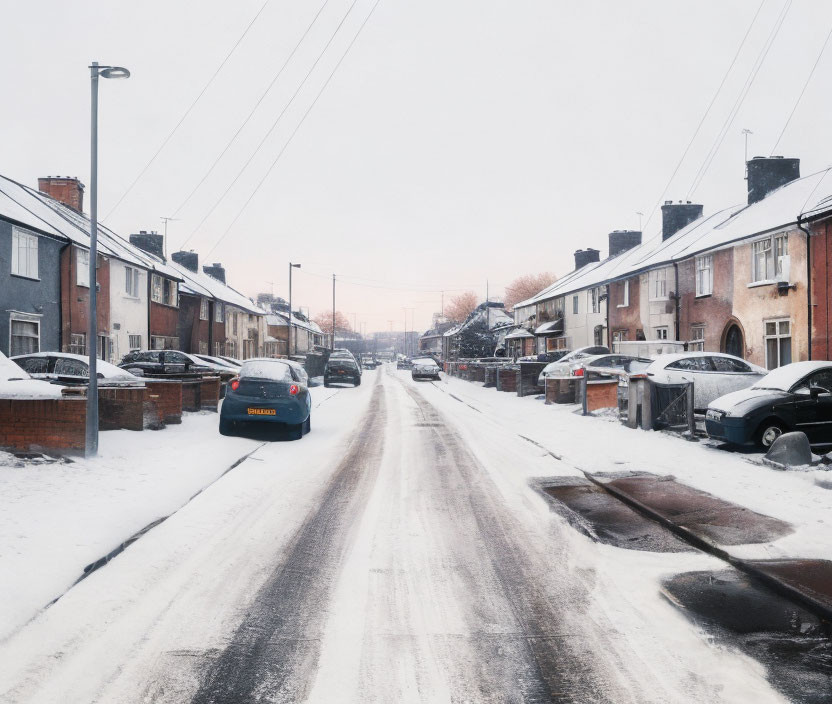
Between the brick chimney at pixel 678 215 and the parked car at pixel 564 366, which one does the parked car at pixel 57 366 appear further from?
the brick chimney at pixel 678 215

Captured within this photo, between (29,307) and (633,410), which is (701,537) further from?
(29,307)

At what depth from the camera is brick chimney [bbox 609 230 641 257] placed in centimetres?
4128

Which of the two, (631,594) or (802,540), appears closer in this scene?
(631,594)

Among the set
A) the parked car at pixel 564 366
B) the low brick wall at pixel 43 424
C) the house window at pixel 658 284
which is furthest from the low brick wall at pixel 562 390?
the low brick wall at pixel 43 424

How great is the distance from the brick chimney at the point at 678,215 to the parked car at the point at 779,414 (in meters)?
23.3

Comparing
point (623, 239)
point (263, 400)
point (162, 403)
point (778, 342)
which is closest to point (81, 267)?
point (162, 403)

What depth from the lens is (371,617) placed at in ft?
13.2

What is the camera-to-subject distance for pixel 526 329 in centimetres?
4909

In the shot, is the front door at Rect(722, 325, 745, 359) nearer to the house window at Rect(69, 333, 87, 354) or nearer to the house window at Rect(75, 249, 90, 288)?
the house window at Rect(75, 249, 90, 288)

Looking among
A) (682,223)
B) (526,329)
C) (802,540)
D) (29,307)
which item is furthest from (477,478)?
(526,329)

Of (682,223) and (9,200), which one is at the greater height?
(682,223)

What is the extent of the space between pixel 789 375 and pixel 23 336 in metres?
20.3

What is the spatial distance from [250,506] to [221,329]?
35545mm

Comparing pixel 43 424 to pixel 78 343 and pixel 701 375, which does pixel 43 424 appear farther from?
pixel 78 343
